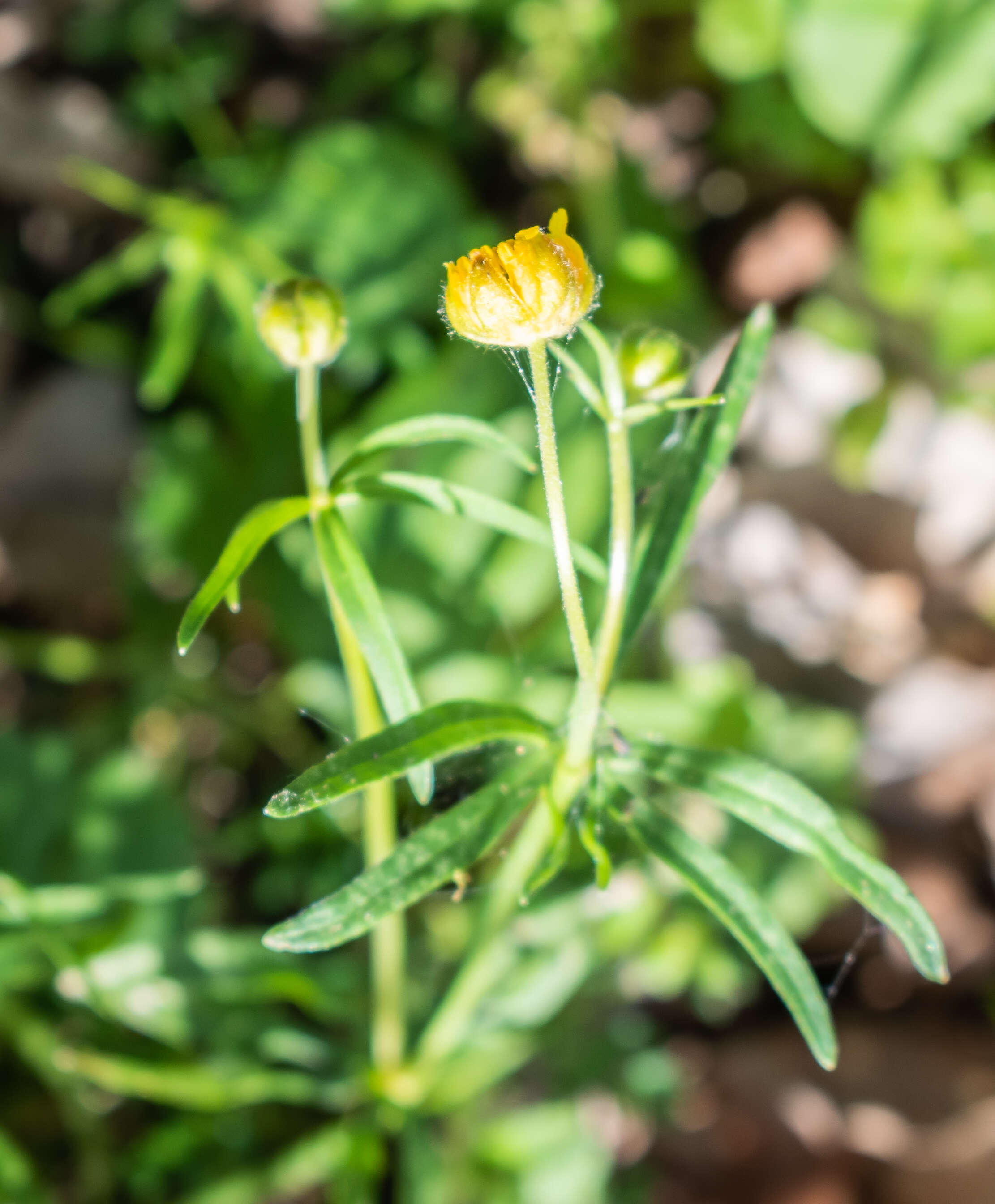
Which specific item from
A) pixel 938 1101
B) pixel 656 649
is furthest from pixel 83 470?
pixel 938 1101

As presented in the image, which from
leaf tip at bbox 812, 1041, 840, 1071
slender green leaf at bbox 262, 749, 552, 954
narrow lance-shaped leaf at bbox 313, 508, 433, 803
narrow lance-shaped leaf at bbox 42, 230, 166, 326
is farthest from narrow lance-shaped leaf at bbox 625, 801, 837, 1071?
narrow lance-shaped leaf at bbox 42, 230, 166, 326

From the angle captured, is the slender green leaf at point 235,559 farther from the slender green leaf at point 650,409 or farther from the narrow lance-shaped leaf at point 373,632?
the slender green leaf at point 650,409

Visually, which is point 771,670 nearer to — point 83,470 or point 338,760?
point 83,470

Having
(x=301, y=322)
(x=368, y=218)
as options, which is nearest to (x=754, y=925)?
(x=301, y=322)

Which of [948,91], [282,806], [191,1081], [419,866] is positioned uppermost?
[948,91]

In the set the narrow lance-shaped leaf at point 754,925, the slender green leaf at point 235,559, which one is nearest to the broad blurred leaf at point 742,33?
the slender green leaf at point 235,559

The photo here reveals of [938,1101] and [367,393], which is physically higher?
[367,393]

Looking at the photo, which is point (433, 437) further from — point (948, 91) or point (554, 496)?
point (948, 91)
